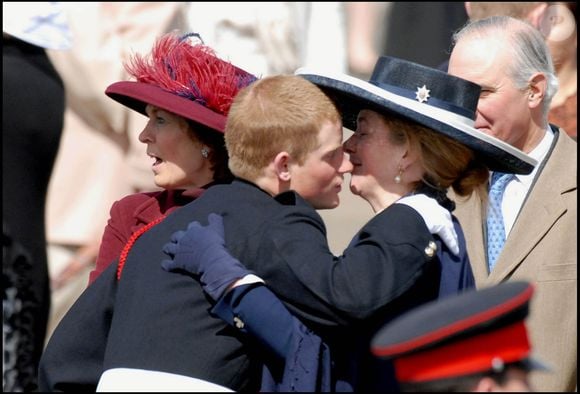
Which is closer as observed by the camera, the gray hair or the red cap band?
the red cap band

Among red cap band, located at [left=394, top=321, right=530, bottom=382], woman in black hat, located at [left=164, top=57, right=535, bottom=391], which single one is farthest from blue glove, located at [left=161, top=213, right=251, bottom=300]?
red cap band, located at [left=394, top=321, right=530, bottom=382]

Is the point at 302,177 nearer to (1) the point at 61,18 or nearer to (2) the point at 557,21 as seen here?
(2) the point at 557,21

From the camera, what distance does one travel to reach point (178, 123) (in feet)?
12.8

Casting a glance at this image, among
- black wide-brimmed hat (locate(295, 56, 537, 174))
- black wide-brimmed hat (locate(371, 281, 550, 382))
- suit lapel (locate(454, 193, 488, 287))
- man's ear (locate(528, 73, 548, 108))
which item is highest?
black wide-brimmed hat (locate(295, 56, 537, 174))

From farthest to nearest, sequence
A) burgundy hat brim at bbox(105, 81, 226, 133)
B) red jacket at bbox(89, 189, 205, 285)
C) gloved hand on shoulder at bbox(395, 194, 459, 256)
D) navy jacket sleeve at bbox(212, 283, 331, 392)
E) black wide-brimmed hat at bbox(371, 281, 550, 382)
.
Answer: red jacket at bbox(89, 189, 205, 285)
burgundy hat brim at bbox(105, 81, 226, 133)
gloved hand on shoulder at bbox(395, 194, 459, 256)
navy jacket sleeve at bbox(212, 283, 331, 392)
black wide-brimmed hat at bbox(371, 281, 550, 382)

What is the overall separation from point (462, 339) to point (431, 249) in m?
0.66

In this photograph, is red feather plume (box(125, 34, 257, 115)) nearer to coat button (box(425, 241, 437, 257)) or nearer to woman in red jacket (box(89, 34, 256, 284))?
woman in red jacket (box(89, 34, 256, 284))

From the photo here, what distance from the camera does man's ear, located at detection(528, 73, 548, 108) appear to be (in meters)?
4.34

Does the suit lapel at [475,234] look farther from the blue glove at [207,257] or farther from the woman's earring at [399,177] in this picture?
the blue glove at [207,257]

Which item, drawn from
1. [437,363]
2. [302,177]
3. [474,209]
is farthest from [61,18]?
[437,363]

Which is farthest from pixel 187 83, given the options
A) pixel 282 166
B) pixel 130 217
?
pixel 282 166

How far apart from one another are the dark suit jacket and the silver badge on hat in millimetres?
281

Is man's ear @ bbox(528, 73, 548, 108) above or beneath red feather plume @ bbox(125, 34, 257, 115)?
beneath

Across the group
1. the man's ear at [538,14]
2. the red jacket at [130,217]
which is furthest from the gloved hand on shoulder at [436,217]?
the man's ear at [538,14]
